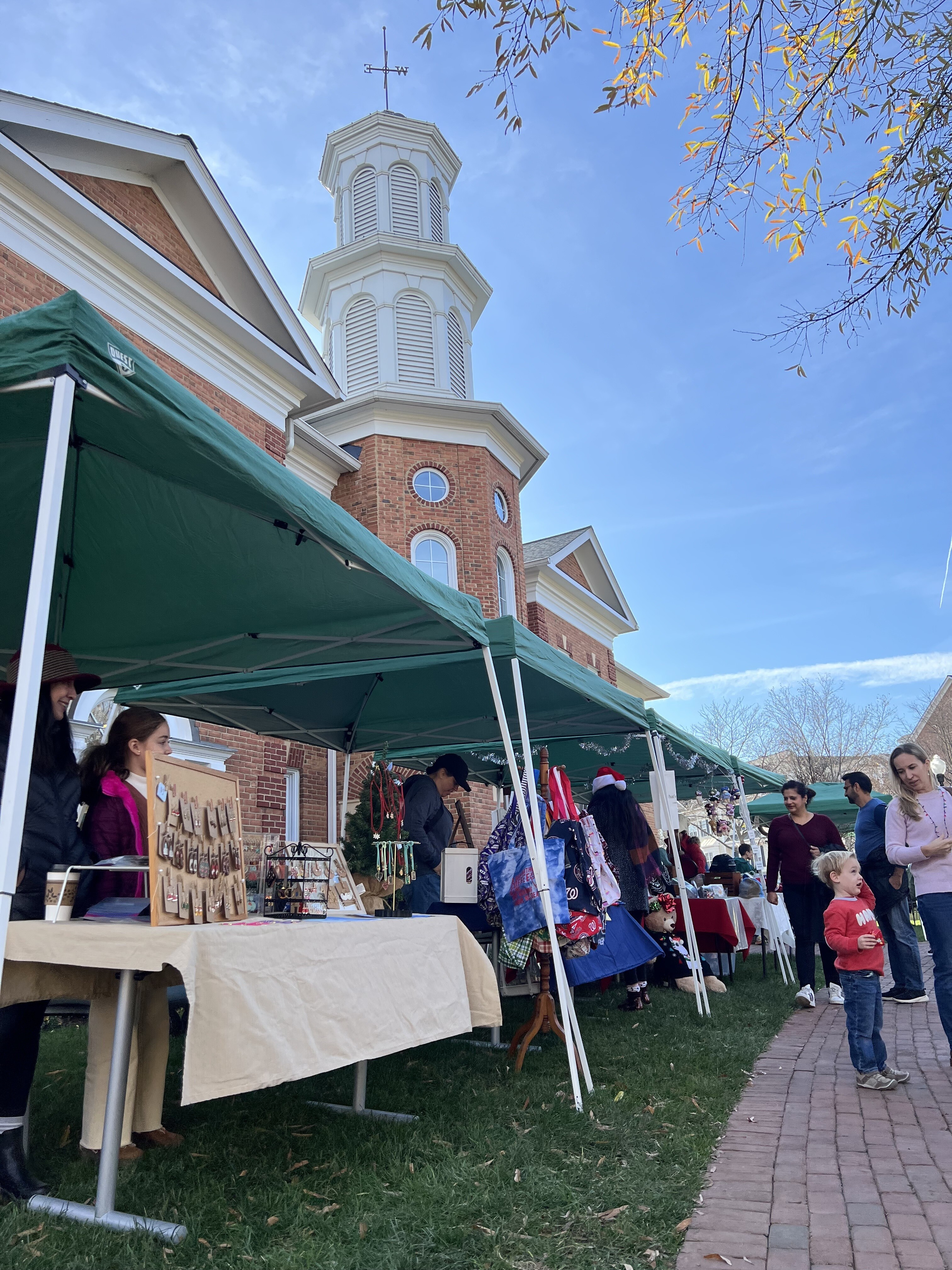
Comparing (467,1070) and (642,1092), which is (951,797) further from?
(467,1070)

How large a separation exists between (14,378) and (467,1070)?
4.44 metres

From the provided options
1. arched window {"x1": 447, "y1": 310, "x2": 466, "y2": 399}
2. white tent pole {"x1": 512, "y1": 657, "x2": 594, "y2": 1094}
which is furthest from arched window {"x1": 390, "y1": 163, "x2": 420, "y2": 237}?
white tent pole {"x1": 512, "y1": 657, "x2": 594, "y2": 1094}

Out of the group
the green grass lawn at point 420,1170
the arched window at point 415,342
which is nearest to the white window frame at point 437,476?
the arched window at point 415,342

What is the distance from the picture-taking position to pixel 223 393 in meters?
12.4

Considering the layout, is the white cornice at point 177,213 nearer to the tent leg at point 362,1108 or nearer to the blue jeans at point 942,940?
the tent leg at point 362,1108

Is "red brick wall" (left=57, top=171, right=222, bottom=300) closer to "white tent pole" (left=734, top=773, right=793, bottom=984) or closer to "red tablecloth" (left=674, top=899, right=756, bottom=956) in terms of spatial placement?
"white tent pole" (left=734, top=773, right=793, bottom=984)

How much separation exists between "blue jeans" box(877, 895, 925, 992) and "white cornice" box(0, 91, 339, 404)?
10.6 metres

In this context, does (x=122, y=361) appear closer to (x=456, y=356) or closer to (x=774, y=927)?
(x=774, y=927)

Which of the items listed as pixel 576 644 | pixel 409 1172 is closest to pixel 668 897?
pixel 409 1172

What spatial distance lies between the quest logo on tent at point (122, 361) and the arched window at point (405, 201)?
1913 cm

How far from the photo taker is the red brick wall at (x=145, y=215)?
36.6ft

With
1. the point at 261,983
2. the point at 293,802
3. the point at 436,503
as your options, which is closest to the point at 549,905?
the point at 261,983

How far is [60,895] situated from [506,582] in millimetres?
15669

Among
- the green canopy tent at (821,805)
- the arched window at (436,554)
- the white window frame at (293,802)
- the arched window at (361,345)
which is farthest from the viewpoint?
the arched window at (361,345)
